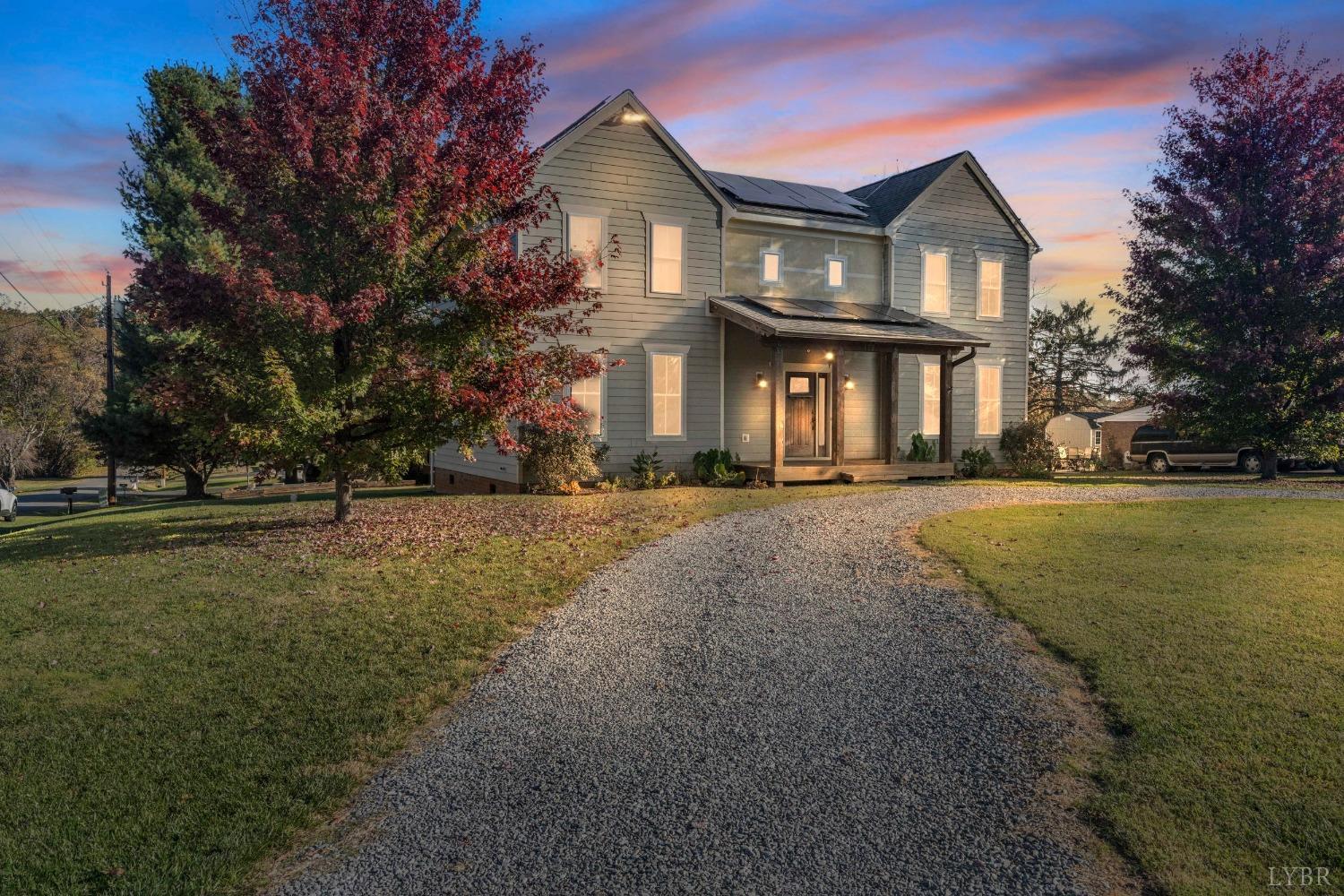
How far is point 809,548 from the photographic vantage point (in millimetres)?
10281

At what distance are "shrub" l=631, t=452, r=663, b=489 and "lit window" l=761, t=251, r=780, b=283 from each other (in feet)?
17.7

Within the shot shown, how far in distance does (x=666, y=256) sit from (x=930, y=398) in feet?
26.6

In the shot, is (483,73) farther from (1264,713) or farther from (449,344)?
(1264,713)

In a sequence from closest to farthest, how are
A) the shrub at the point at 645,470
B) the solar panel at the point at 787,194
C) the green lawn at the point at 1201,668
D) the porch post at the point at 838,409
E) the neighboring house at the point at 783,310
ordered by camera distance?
the green lawn at the point at 1201,668, the shrub at the point at 645,470, the neighboring house at the point at 783,310, the porch post at the point at 838,409, the solar panel at the point at 787,194

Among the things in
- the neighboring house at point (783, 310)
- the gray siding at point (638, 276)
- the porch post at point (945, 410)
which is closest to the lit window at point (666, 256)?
the neighboring house at point (783, 310)

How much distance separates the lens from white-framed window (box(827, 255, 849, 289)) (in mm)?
20703

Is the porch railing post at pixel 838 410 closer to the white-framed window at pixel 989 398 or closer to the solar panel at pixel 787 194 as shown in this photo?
the solar panel at pixel 787 194

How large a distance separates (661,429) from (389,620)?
37.0ft

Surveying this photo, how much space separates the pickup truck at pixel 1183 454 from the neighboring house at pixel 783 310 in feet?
33.9

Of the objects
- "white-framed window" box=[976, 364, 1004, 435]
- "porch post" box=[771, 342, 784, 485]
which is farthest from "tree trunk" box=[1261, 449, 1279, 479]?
"porch post" box=[771, 342, 784, 485]

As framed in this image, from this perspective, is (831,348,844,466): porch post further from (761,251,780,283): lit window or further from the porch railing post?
(761,251,780,283): lit window

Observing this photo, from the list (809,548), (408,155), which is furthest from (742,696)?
(408,155)

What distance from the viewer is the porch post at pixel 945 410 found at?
19.7 meters

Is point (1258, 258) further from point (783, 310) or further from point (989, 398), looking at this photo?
point (783, 310)
